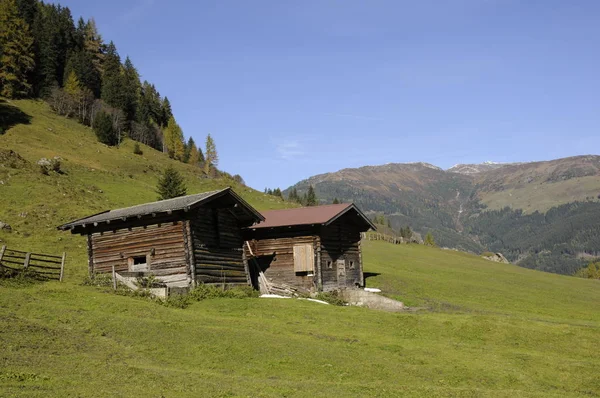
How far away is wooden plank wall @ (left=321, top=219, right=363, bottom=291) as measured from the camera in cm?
4150

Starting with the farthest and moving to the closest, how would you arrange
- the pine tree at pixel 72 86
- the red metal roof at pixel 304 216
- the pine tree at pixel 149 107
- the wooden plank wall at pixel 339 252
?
1. the pine tree at pixel 149 107
2. the pine tree at pixel 72 86
3. the wooden plank wall at pixel 339 252
4. the red metal roof at pixel 304 216

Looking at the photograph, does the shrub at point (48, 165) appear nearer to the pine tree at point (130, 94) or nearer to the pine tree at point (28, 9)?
the pine tree at point (130, 94)

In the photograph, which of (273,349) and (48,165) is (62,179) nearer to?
(48,165)

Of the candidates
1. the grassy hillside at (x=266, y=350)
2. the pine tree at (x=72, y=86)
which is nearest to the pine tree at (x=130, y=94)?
the pine tree at (x=72, y=86)

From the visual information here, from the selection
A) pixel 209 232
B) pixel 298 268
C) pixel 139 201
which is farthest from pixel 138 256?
pixel 139 201

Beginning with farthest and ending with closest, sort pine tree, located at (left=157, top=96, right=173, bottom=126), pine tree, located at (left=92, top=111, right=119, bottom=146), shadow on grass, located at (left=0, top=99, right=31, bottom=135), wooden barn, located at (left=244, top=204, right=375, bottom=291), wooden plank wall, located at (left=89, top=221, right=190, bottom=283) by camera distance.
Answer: pine tree, located at (left=157, top=96, right=173, bottom=126) < pine tree, located at (left=92, top=111, right=119, bottom=146) < shadow on grass, located at (left=0, top=99, right=31, bottom=135) < wooden barn, located at (left=244, top=204, right=375, bottom=291) < wooden plank wall, located at (left=89, top=221, right=190, bottom=283)

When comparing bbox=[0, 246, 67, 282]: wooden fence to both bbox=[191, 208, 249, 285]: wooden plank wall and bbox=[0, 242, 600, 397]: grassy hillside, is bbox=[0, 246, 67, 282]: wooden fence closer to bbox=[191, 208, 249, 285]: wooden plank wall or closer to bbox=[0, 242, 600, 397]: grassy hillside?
bbox=[0, 242, 600, 397]: grassy hillside

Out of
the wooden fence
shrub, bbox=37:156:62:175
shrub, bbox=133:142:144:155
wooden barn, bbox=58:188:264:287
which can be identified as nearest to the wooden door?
wooden barn, bbox=58:188:264:287

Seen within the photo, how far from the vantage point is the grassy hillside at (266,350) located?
47.4 ft

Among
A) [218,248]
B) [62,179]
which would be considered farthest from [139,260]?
A: [62,179]

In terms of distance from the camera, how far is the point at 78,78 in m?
124

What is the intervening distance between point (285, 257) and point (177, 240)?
1180 cm

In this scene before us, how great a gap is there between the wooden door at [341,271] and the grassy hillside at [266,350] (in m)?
11.8

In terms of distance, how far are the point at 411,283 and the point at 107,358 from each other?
3824 centimetres
